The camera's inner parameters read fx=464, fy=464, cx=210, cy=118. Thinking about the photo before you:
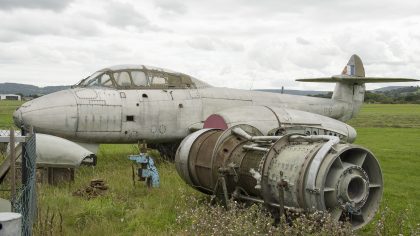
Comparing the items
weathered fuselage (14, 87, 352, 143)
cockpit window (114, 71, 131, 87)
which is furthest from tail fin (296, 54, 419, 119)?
cockpit window (114, 71, 131, 87)

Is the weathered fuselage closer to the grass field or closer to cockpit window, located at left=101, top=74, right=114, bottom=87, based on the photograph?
cockpit window, located at left=101, top=74, right=114, bottom=87

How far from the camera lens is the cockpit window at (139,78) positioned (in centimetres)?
1371

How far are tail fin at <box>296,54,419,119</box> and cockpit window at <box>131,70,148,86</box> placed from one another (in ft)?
28.3

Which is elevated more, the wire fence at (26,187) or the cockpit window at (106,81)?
the cockpit window at (106,81)

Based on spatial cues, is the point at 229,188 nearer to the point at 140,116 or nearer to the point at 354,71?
the point at 140,116

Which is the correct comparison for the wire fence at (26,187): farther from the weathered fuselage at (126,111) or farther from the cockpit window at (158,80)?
the cockpit window at (158,80)

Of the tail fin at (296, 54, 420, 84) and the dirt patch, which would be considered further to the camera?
the tail fin at (296, 54, 420, 84)

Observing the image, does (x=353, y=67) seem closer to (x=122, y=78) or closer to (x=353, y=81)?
(x=353, y=81)

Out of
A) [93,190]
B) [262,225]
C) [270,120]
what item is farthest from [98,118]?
[262,225]

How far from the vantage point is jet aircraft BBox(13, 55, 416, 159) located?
12008mm

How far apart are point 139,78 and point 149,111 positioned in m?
1.15

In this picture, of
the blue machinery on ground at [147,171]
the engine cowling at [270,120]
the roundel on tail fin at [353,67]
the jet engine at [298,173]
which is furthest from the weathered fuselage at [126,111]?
the roundel on tail fin at [353,67]

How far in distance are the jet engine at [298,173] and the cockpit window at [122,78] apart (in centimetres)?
567

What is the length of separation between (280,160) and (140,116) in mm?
7018
